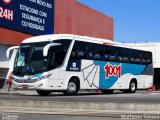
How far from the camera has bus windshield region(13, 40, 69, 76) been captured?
23.0m

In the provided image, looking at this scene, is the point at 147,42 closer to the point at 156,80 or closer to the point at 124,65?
the point at 156,80

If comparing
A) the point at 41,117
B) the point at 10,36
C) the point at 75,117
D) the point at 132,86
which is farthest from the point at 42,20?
the point at 75,117

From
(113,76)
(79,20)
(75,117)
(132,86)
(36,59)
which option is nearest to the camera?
(75,117)

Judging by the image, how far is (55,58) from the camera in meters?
23.3

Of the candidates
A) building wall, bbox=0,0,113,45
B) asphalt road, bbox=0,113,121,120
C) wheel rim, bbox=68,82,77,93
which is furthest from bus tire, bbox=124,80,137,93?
asphalt road, bbox=0,113,121,120

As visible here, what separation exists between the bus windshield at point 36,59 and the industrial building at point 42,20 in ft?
44.2

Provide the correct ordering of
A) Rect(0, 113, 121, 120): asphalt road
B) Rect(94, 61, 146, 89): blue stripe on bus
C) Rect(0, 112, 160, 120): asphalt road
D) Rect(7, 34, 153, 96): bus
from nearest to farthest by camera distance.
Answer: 1. Rect(0, 112, 160, 120): asphalt road
2. Rect(0, 113, 121, 120): asphalt road
3. Rect(7, 34, 153, 96): bus
4. Rect(94, 61, 146, 89): blue stripe on bus

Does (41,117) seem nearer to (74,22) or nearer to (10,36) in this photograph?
(10,36)

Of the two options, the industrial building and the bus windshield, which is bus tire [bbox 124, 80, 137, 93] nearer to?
the bus windshield

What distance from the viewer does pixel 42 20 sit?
43188 millimetres

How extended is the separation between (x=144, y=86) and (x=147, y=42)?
2628 centimetres

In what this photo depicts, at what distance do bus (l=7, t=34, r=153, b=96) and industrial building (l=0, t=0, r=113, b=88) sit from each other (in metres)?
12.3

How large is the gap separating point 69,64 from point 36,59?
2.02 metres

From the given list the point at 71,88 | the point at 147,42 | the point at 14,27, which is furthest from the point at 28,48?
the point at 147,42
